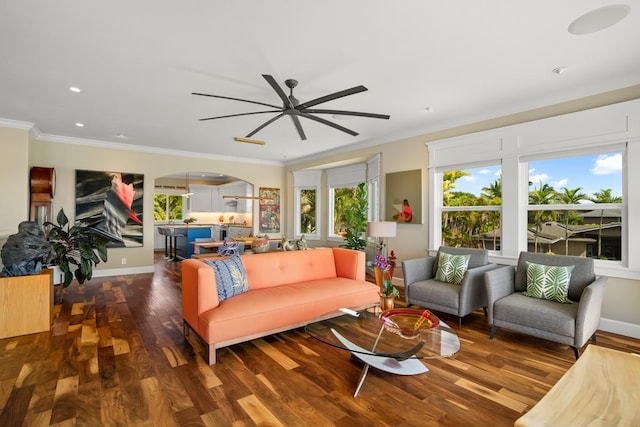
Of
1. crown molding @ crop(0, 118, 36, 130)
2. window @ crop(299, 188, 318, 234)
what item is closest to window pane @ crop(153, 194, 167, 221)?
window @ crop(299, 188, 318, 234)

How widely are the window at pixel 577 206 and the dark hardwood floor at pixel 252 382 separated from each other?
1005 millimetres

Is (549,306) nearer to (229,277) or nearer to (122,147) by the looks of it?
(229,277)

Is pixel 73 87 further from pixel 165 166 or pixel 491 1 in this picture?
pixel 491 1

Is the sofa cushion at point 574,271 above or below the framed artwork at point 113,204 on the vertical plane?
below

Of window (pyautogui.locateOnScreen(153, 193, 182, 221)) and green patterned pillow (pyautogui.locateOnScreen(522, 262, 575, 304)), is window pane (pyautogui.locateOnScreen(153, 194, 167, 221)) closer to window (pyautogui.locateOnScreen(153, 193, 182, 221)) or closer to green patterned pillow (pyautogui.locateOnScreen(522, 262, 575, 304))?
window (pyautogui.locateOnScreen(153, 193, 182, 221))

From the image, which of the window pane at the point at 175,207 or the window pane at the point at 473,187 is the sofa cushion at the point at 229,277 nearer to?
the window pane at the point at 473,187

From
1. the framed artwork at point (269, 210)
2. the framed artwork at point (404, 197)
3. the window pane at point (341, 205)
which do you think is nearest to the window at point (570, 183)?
the framed artwork at point (404, 197)

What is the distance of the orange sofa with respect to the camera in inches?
106

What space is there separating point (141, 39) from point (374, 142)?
412cm

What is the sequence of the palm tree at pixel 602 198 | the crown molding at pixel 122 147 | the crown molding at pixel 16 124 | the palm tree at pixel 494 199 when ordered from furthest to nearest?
the crown molding at pixel 122 147 → the crown molding at pixel 16 124 → the palm tree at pixel 494 199 → the palm tree at pixel 602 198

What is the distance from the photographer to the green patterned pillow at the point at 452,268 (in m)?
3.86

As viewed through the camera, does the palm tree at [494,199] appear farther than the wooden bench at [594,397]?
Yes

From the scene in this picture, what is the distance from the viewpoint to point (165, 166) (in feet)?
22.4

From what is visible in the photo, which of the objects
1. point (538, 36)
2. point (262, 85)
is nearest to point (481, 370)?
point (538, 36)
